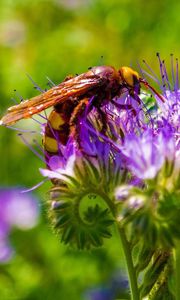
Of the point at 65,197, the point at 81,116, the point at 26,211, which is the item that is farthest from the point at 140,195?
the point at 26,211

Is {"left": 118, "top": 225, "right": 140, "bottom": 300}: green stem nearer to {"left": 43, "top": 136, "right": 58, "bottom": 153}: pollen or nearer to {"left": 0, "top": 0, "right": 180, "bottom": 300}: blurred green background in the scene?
{"left": 43, "top": 136, "right": 58, "bottom": 153}: pollen

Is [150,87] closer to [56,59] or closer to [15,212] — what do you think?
[15,212]

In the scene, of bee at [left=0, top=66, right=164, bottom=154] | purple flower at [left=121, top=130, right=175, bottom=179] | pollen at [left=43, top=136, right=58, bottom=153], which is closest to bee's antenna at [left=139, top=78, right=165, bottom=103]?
bee at [left=0, top=66, right=164, bottom=154]

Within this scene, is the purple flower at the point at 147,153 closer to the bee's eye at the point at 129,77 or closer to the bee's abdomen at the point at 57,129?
the bee's abdomen at the point at 57,129

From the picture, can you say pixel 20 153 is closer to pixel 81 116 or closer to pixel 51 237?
pixel 51 237

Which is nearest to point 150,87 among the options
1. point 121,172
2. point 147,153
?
point 121,172
